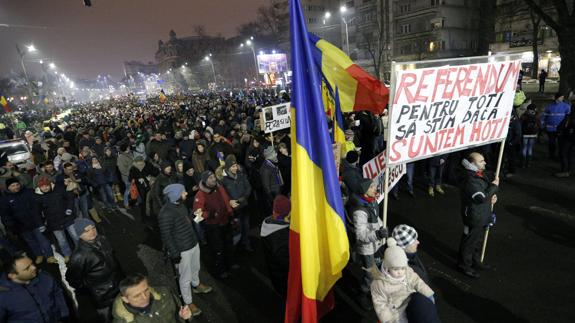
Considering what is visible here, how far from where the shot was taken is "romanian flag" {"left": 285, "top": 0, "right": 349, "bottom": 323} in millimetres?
3156

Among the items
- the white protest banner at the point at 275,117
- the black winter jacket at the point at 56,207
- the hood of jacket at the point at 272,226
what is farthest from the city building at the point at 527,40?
the black winter jacket at the point at 56,207

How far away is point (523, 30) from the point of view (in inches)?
1578

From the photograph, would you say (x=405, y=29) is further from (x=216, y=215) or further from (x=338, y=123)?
(x=216, y=215)

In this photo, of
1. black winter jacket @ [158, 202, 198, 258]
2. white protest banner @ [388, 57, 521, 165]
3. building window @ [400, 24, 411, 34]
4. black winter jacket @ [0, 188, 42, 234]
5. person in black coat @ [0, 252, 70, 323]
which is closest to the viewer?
person in black coat @ [0, 252, 70, 323]

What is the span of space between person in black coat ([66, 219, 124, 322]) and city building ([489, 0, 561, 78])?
40.6 m

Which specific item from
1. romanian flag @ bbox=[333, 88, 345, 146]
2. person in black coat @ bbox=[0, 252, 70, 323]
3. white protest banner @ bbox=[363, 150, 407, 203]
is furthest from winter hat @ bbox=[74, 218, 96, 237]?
white protest banner @ bbox=[363, 150, 407, 203]

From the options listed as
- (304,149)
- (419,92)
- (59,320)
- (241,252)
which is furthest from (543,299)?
(59,320)

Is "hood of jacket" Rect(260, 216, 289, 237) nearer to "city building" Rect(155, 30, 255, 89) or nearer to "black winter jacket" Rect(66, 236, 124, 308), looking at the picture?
"black winter jacket" Rect(66, 236, 124, 308)

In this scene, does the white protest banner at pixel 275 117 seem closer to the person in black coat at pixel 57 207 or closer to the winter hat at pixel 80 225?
the person in black coat at pixel 57 207

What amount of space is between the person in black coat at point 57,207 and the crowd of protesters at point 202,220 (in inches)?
0.8

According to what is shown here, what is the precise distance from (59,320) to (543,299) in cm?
629

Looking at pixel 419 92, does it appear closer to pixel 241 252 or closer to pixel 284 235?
pixel 284 235

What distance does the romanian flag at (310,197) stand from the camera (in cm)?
316

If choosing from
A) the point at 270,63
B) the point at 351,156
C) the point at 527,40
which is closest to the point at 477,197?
the point at 351,156
